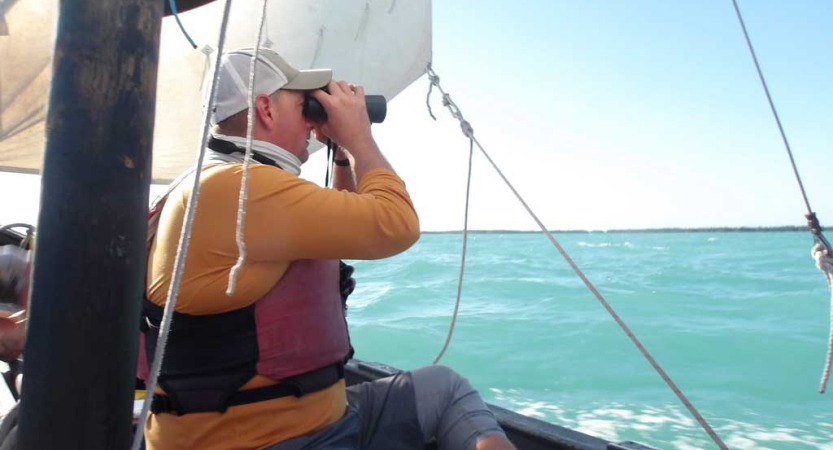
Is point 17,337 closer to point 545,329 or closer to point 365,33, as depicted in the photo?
point 365,33

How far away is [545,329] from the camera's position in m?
10.9

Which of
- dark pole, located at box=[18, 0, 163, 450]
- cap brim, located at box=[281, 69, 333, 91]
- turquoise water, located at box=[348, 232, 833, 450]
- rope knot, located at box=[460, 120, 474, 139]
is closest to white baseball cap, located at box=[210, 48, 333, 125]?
cap brim, located at box=[281, 69, 333, 91]

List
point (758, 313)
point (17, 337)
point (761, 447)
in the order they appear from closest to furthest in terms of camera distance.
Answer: point (17, 337), point (761, 447), point (758, 313)

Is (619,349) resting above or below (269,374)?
below

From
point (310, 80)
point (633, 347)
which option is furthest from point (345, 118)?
point (633, 347)

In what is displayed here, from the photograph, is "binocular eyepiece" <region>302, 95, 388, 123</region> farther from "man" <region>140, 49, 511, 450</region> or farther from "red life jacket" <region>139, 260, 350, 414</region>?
"red life jacket" <region>139, 260, 350, 414</region>

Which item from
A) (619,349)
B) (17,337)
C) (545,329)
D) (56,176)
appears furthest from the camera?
(545,329)

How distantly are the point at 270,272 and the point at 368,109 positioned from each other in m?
0.45

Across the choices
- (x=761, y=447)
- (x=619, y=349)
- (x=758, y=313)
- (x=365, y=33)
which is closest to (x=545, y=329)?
(x=619, y=349)

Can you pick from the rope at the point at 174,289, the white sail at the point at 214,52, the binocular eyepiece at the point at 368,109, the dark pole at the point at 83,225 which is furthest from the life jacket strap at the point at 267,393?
the white sail at the point at 214,52

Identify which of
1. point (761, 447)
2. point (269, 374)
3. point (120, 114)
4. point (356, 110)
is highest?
point (356, 110)

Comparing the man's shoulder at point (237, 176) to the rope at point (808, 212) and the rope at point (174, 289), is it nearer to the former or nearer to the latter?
the rope at point (174, 289)

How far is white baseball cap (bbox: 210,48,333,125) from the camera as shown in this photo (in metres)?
1.18

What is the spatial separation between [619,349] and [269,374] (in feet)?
28.9
